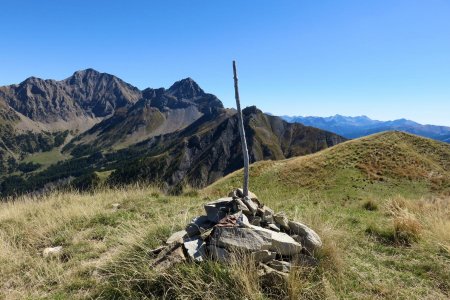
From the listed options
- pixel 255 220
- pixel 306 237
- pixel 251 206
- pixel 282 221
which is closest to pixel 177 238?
pixel 255 220

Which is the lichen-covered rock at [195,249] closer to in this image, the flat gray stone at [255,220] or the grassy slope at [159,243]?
the grassy slope at [159,243]

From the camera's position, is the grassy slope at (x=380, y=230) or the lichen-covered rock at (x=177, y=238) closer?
the grassy slope at (x=380, y=230)

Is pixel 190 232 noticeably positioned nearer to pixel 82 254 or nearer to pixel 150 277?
pixel 150 277

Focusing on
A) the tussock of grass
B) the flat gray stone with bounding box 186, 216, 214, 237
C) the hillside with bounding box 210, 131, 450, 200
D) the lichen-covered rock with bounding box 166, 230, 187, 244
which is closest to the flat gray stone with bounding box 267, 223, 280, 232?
the flat gray stone with bounding box 186, 216, 214, 237

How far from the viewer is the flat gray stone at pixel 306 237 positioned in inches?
295

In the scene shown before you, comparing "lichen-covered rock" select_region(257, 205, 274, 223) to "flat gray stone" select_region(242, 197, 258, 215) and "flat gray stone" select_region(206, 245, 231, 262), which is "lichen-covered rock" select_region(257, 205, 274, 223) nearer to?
"flat gray stone" select_region(242, 197, 258, 215)

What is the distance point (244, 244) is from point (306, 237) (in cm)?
168

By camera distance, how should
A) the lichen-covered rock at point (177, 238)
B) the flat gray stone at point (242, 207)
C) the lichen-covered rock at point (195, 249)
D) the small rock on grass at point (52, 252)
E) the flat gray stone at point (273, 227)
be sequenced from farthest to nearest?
the small rock on grass at point (52, 252), the flat gray stone at point (242, 207), the flat gray stone at point (273, 227), the lichen-covered rock at point (177, 238), the lichen-covered rock at point (195, 249)

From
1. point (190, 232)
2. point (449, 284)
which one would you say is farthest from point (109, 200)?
point (449, 284)

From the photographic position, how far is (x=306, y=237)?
7.65 metres

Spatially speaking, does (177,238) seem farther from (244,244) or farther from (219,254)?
(244,244)

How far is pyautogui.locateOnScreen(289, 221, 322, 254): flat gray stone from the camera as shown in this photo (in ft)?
24.6

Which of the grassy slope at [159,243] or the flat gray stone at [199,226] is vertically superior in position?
the flat gray stone at [199,226]

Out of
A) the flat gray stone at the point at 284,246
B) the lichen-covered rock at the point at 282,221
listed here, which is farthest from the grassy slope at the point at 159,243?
the lichen-covered rock at the point at 282,221
